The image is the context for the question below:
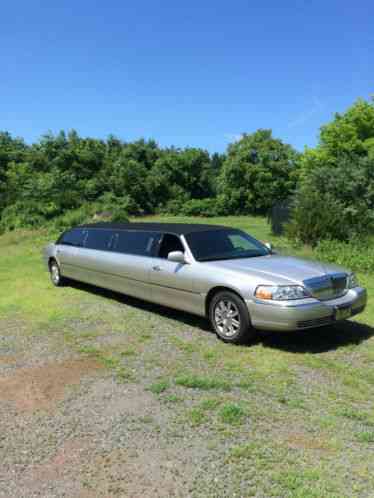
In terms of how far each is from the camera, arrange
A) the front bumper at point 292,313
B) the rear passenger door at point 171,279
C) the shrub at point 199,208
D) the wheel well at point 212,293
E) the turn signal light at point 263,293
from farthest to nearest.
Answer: the shrub at point 199,208
the rear passenger door at point 171,279
the wheel well at point 212,293
the turn signal light at point 263,293
the front bumper at point 292,313

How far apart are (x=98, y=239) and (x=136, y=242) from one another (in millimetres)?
1354

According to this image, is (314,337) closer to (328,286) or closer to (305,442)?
(328,286)

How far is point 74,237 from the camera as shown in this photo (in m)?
9.16

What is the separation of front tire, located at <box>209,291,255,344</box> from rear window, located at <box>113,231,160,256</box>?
1669 millimetres

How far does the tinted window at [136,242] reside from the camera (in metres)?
6.93

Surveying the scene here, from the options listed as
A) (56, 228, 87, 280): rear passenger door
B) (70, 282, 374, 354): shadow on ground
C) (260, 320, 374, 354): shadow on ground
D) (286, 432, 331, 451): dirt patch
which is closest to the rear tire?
(56, 228, 87, 280): rear passenger door

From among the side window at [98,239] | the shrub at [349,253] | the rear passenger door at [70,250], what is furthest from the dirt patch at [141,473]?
the shrub at [349,253]

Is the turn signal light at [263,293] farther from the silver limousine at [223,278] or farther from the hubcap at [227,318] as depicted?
the hubcap at [227,318]

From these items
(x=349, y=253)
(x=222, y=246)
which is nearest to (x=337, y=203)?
(x=349, y=253)

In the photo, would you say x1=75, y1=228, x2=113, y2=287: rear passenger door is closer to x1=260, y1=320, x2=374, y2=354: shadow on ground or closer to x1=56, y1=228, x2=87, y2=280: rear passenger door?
Result: x1=56, y1=228, x2=87, y2=280: rear passenger door

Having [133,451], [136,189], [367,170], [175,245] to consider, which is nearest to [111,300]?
[175,245]

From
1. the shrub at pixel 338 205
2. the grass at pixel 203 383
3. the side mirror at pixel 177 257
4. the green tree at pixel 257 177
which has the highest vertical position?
the green tree at pixel 257 177

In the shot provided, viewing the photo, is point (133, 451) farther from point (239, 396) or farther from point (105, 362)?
point (105, 362)

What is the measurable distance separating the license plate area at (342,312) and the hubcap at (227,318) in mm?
1221
